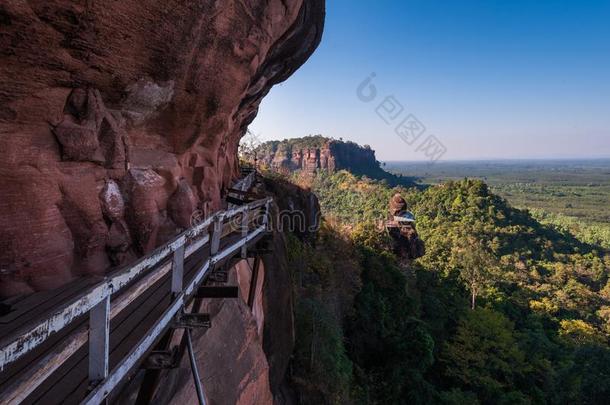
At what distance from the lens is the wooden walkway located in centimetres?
Result: 148

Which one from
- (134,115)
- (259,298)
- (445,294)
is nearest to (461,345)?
(445,294)

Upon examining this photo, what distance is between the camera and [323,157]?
123m

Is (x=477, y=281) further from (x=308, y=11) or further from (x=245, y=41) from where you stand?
(x=245, y=41)

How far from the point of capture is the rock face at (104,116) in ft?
12.7

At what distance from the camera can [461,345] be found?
878 inches

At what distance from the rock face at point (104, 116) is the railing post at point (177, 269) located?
230 centimetres

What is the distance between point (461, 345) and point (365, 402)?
1108cm

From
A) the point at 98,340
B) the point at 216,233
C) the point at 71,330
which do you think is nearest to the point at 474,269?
the point at 216,233

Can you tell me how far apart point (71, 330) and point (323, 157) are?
121657mm

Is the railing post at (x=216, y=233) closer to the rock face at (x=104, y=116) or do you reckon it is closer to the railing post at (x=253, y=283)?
the rock face at (x=104, y=116)

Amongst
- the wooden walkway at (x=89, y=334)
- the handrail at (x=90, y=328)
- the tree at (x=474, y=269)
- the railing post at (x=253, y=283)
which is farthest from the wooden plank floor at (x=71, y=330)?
the tree at (x=474, y=269)

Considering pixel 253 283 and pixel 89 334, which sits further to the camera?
pixel 253 283

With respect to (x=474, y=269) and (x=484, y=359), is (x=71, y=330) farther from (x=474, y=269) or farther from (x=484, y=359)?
(x=474, y=269)

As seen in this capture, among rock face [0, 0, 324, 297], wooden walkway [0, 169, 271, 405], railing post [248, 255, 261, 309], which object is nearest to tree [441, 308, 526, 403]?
railing post [248, 255, 261, 309]
